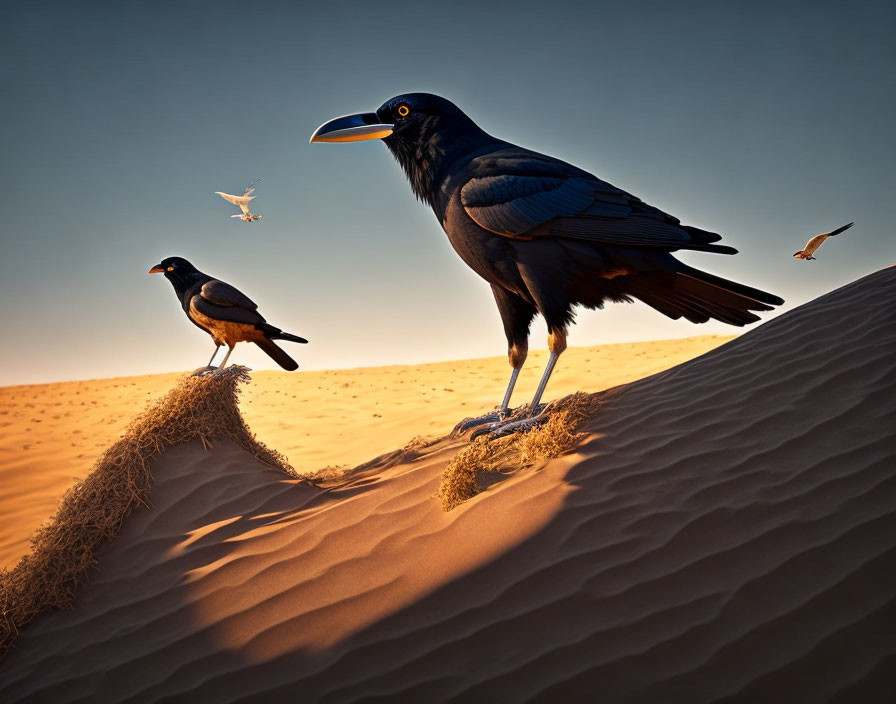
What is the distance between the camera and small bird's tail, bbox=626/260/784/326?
3502mm

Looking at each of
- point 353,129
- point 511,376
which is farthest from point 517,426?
point 353,129

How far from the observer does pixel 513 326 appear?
13.5ft

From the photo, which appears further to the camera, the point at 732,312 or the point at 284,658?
the point at 732,312

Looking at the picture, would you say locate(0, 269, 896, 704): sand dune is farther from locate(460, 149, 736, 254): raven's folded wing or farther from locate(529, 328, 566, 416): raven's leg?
locate(460, 149, 736, 254): raven's folded wing

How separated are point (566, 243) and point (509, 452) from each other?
138 centimetres

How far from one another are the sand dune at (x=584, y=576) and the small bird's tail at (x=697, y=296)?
33 cm

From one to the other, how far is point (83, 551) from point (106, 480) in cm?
60

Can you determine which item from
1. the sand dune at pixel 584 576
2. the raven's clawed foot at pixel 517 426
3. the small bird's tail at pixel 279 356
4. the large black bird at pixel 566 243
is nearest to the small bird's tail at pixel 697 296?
the large black bird at pixel 566 243

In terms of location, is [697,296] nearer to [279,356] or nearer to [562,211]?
[562,211]

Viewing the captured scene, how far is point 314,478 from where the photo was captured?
15.1 feet

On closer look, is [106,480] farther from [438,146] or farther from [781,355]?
[781,355]

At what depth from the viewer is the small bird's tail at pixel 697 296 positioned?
11.5 ft

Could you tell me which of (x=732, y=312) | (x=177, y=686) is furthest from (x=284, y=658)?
(x=732, y=312)

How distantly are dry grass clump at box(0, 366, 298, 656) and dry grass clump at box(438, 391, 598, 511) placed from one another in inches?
83.0
